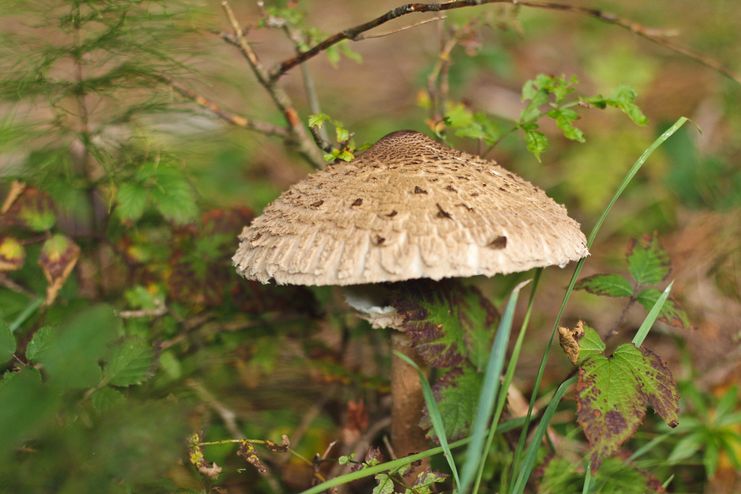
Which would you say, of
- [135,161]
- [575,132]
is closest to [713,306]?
[575,132]

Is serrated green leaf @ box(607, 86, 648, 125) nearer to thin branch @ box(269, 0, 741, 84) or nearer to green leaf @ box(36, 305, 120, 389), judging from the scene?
thin branch @ box(269, 0, 741, 84)

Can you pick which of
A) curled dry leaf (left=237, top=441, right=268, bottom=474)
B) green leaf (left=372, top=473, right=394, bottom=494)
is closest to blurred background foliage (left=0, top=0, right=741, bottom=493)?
curled dry leaf (left=237, top=441, right=268, bottom=474)

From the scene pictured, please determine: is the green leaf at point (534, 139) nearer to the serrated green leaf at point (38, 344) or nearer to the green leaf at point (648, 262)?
the green leaf at point (648, 262)

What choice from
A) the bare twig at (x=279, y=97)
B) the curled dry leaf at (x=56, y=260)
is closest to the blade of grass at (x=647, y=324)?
the bare twig at (x=279, y=97)

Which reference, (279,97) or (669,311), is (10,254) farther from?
(669,311)

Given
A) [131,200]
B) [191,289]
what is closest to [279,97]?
[131,200]
